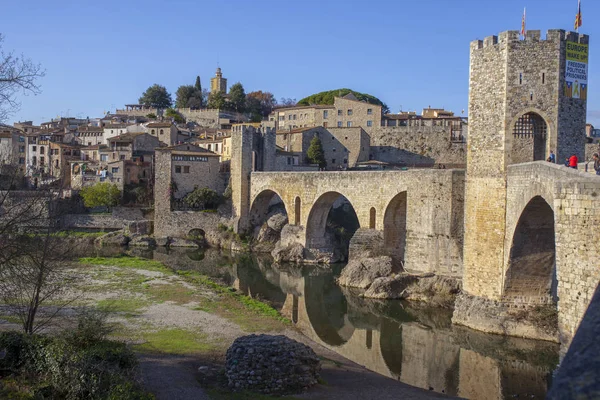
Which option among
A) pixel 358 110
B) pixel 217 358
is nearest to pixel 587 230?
pixel 217 358

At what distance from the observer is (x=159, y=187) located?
4788 cm

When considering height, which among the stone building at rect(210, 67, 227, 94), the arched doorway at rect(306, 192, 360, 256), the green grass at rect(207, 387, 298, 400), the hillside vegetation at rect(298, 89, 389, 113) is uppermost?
the stone building at rect(210, 67, 227, 94)

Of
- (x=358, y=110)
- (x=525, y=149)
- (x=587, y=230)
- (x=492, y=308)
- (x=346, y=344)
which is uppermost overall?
(x=358, y=110)

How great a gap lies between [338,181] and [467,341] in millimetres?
17709

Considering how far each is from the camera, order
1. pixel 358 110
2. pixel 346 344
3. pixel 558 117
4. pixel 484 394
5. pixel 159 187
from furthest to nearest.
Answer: pixel 358 110
pixel 159 187
pixel 346 344
pixel 558 117
pixel 484 394

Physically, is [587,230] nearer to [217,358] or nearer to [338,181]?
[217,358]

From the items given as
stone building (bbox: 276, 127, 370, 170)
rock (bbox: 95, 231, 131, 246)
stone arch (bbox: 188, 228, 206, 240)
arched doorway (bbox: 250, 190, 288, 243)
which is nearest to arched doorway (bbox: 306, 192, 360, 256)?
arched doorway (bbox: 250, 190, 288, 243)

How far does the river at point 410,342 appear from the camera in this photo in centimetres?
1664

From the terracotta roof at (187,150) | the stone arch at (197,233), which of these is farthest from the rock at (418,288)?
the terracotta roof at (187,150)

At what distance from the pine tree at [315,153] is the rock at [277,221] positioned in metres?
12.4

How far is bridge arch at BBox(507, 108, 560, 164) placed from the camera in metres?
19.4

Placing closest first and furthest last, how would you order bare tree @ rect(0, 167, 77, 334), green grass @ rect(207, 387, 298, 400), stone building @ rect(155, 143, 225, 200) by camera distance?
bare tree @ rect(0, 167, 77, 334), green grass @ rect(207, 387, 298, 400), stone building @ rect(155, 143, 225, 200)

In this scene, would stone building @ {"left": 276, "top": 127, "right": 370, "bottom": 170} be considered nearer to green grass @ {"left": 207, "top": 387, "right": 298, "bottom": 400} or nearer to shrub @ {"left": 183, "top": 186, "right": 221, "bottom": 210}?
shrub @ {"left": 183, "top": 186, "right": 221, "bottom": 210}

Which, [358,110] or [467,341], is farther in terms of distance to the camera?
[358,110]
